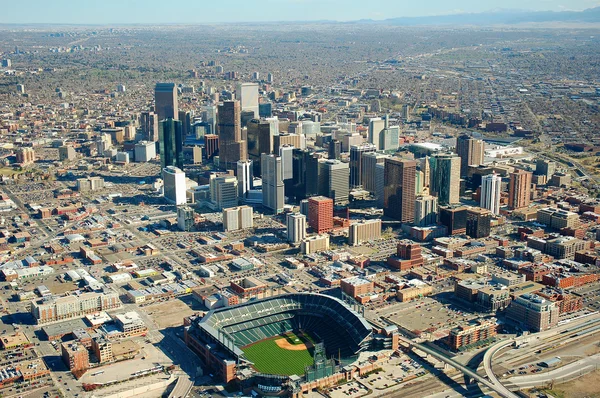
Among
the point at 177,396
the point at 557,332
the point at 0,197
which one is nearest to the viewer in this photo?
the point at 177,396

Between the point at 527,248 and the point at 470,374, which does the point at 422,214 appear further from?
the point at 470,374

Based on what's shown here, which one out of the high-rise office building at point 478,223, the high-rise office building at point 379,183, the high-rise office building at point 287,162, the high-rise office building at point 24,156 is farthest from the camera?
the high-rise office building at point 24,156

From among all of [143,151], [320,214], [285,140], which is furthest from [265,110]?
[320,214]

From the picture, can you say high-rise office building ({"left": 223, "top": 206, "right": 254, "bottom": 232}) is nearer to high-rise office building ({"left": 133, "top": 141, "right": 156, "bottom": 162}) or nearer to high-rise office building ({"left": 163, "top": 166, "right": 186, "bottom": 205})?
high-rise office building ({"left": 163, "top": 166, "right": 186, "bottom": 205})

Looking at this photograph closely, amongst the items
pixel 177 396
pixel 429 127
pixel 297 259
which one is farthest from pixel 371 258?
pixel 429 127

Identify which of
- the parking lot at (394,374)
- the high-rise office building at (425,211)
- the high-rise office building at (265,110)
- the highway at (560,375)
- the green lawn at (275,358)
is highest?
the high-rise office building at (265,110)

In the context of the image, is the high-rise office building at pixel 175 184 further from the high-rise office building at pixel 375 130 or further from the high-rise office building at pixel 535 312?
the high-rise office building at pixel 535 312

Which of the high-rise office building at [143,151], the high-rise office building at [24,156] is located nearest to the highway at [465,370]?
the high-rise office building at [143,151]
